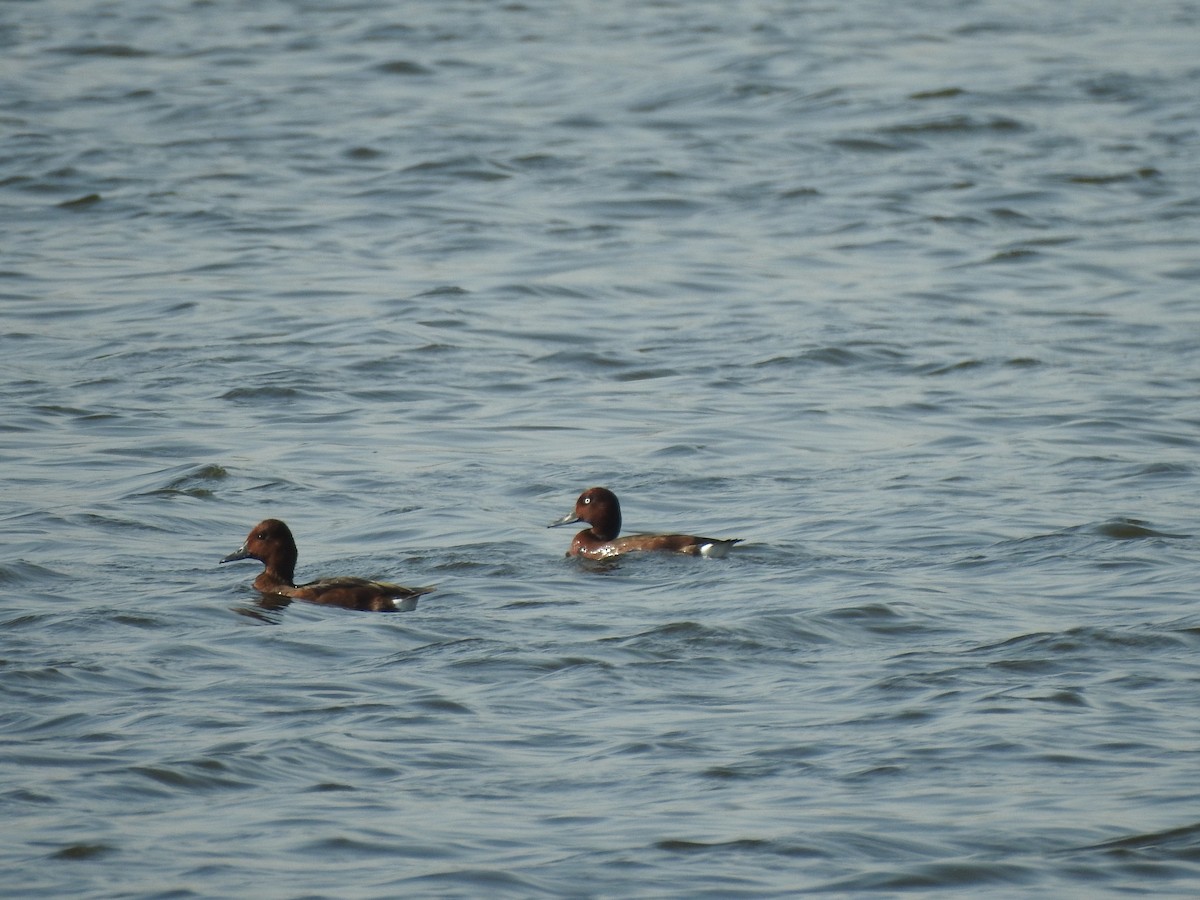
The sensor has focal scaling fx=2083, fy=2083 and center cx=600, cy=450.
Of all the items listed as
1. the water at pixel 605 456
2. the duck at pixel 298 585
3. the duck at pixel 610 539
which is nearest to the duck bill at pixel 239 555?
the duck at pixel 298 585

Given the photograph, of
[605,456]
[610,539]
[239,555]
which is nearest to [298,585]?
[239,555]

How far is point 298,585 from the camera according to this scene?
11.0 meters

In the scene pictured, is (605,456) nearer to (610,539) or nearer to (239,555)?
(610,539)

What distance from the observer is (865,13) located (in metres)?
32.0

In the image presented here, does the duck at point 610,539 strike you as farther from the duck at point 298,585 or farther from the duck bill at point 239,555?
the duck bill at point 239,555

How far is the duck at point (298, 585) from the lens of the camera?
34.2ft

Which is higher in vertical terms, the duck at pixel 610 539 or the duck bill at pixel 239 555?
the duck bill at pixel 239 555

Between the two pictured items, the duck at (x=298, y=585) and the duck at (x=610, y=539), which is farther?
the duck at (x=610, y=539)

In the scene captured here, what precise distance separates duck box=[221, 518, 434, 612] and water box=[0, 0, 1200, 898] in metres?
0.17

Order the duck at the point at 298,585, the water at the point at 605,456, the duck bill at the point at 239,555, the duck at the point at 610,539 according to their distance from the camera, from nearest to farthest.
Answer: the water at the point at 605,456 → the duck at the point at 298,585 → the duck bill at the point at 239,555 → the duck at the point at 610,539

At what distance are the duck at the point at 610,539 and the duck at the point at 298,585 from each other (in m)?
1.21

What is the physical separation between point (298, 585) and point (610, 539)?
6.04 feet

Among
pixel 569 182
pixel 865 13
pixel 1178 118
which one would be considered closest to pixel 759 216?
pixel 569 182

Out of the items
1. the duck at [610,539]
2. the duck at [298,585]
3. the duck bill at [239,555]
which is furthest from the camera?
the duck at [610,539]
